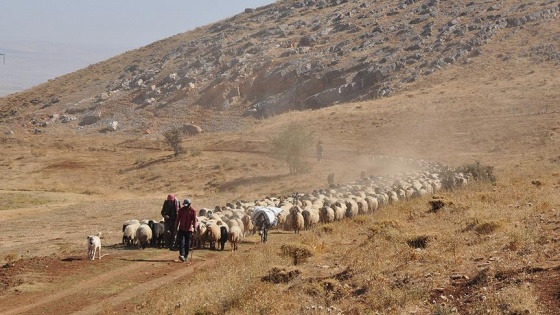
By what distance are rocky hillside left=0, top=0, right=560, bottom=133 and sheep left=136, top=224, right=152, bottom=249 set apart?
166 ft

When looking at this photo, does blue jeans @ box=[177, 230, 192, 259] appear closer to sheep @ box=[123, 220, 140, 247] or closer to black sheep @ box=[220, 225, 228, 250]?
black sheep @ box=[220, 225, 228, 250]

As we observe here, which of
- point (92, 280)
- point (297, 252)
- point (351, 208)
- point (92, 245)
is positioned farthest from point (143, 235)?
point (351, 208)

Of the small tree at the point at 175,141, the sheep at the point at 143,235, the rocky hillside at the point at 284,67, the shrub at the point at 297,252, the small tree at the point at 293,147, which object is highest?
the rocky hillside at the point at 284,67

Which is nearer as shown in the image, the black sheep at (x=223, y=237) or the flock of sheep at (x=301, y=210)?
the black sheep at (x=223, y=237)

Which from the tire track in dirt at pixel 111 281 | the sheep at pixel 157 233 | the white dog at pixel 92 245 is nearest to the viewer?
the tire track in dirt at pixel 111 281

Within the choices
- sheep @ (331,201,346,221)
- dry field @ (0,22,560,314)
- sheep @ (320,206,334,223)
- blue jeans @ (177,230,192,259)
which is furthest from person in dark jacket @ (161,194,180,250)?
sheep @ (331,201,346,221)

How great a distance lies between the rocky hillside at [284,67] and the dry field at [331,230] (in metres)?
14.3

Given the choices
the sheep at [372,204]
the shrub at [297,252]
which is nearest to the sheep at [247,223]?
the sheep at [372,204]

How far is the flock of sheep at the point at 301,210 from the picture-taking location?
19.2 meters

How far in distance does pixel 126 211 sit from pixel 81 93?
6473cm

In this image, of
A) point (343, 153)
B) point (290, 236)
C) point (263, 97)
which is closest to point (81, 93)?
point (263, 97)

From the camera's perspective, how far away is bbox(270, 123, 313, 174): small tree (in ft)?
151

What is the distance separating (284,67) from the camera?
80.9 meters

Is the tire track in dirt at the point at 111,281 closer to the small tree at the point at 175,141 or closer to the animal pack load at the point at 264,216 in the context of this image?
the animal pack load at the point at 264,216
